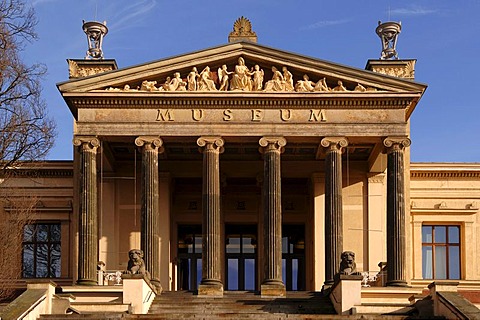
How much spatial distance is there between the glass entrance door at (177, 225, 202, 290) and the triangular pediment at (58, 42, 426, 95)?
9111 millimetres

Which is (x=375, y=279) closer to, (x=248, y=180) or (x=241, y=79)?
(x=248, y=180)

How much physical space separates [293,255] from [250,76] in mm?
10340

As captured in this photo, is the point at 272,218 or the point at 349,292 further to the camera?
the point at 272,218

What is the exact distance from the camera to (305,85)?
46750 millimetres

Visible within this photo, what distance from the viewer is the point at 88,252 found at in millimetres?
45344

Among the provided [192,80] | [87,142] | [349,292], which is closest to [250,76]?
[192,80]

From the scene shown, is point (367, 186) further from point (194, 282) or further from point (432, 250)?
point (194, 282)

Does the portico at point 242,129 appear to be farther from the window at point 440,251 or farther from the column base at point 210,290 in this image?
the window at point 440,251

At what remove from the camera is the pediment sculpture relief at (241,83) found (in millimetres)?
46688

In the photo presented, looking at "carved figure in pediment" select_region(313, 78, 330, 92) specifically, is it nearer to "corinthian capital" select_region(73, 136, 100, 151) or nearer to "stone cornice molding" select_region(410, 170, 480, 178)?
"corinthian capital" select_region(73, 136, 100, 151)

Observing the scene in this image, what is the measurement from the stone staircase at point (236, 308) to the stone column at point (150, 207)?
143 cm

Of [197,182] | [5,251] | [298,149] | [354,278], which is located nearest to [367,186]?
[298,149]

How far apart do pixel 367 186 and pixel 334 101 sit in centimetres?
586

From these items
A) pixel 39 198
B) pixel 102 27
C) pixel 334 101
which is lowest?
pixel 39 198
